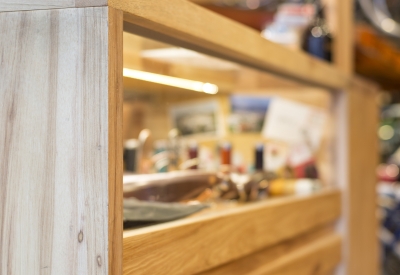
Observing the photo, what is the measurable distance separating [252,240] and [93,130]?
0.69 meters

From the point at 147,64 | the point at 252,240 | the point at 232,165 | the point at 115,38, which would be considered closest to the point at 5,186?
the point at 115,38

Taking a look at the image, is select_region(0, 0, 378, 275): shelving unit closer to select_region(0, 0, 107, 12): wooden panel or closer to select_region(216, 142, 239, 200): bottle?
select_region(0, 0, 107, 12): wooden panel

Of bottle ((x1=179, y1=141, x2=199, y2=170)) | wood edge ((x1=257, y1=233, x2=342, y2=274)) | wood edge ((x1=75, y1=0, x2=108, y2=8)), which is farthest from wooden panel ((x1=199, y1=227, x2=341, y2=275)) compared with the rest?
wood edge ((x1=75, y1=0, x2=108, y2=8))

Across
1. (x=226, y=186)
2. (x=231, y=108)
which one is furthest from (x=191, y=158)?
(x=231, y=108)

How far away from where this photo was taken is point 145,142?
1579 mm

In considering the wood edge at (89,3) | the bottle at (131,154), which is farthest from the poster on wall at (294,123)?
the wood edge at (89,3)

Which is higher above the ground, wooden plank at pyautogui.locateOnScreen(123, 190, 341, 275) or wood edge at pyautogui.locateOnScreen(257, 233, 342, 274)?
wooden plank at pyautogui.locateOnScreen(123, 190, 341, 275)

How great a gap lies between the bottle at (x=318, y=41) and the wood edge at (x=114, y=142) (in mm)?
1363

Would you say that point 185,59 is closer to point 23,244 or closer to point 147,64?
point 147,64

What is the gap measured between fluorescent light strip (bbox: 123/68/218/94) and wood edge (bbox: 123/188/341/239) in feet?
1.01

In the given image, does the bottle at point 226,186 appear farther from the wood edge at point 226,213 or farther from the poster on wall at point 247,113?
the poster on wall at point 247,113

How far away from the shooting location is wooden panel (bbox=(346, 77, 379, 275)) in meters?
2.12

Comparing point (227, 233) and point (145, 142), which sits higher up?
point (145, 142)

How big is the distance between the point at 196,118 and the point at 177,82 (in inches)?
12.1
